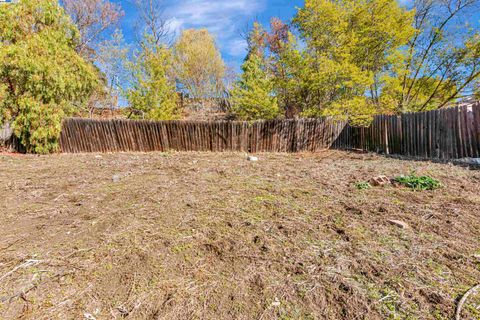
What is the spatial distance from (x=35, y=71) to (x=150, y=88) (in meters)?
4.31

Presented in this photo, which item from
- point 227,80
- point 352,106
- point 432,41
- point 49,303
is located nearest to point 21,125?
point 49,303

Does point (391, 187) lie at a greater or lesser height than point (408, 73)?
lesser

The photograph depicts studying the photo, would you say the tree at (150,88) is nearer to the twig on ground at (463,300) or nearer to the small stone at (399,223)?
the small stone at (399,223)

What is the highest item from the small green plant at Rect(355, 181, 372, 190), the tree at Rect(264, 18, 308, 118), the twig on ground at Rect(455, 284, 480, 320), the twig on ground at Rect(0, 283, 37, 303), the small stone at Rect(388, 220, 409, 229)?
the tree at Rect(264, 18, 308, 118)

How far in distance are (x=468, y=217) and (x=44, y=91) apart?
12085 mm

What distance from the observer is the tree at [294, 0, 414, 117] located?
7703 mm

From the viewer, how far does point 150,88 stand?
11.1m

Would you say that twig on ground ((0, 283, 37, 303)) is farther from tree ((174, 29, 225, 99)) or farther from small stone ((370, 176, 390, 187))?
tree ((174, 29, 225, 99))

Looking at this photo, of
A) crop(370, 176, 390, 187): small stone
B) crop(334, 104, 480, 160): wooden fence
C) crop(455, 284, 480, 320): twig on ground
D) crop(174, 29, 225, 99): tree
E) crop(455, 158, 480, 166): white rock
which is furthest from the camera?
crop(174, 29, 225, 99): tree

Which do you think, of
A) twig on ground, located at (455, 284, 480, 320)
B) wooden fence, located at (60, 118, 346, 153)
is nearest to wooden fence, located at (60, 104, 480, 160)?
wooden fence, located at (60, 118, 346, 153)

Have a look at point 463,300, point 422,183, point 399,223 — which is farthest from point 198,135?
point 463,300

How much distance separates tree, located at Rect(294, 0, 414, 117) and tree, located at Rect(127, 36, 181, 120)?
22.4ft

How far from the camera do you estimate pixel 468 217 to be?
2.46 metres

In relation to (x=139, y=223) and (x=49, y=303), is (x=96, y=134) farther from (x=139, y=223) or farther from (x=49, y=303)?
(x=49, y=303)
